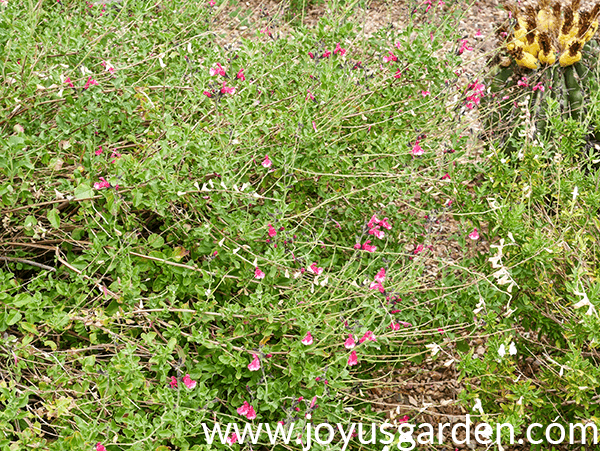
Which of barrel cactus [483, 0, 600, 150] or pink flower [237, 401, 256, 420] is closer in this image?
pink flower [237, 401, 256, 420]

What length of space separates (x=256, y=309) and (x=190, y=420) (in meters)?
0.42

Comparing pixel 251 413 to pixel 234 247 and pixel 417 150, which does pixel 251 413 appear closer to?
pixel 234 247

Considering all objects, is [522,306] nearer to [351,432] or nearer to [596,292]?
[596,292]

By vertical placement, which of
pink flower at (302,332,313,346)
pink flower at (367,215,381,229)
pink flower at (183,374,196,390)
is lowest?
pink flower at (183,374,196,390)

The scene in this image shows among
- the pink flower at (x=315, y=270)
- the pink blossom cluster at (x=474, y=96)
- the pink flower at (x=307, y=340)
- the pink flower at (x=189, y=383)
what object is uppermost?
the pink blossom cluster at (x=474, y=96)

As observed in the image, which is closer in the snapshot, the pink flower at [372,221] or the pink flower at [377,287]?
the pink flower at [377,287]

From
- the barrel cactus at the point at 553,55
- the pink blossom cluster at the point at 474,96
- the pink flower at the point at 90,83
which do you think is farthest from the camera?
the barrel cactus at the point at 553,55

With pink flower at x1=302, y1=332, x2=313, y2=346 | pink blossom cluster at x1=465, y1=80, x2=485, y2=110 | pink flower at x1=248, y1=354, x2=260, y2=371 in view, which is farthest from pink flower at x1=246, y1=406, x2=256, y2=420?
pink blossom cluster at x1=465, y1=80, x2=485, y2=110

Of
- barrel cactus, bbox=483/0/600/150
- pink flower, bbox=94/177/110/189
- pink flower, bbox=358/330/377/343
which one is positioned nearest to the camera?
pink flower, bbox=358/330/377/343

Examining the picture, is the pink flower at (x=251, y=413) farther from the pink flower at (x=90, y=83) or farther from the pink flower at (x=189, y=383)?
the pink flower at (x=90, y=83)

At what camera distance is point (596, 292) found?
7.00 feet

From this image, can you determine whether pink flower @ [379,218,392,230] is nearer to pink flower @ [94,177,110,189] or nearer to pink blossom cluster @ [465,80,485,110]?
pink blossom cluster @ [465,80,485,110]

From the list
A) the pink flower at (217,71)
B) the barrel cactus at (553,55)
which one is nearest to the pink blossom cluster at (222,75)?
the pink flower at (217,71)

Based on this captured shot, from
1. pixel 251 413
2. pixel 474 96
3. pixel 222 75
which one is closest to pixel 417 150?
pixel 474 96
